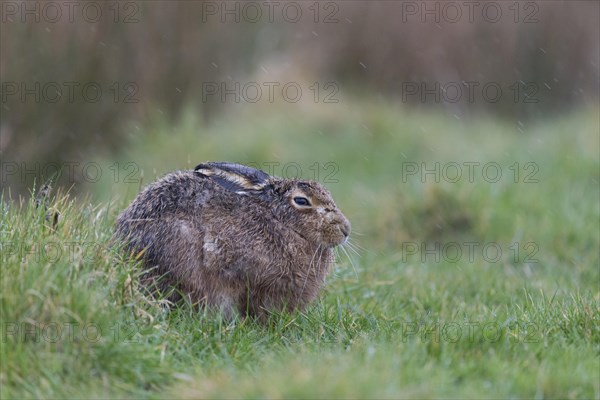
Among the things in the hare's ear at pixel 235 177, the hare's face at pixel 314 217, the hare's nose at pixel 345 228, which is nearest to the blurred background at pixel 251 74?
the hare's ear at pixel 235 177

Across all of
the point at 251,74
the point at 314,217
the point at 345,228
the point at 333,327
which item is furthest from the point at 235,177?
the point at 251,74

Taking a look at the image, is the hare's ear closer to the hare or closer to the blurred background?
the hare

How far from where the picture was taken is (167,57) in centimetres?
1437

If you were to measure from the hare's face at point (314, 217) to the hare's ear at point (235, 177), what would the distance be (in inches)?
7.4

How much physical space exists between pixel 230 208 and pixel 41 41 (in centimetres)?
702

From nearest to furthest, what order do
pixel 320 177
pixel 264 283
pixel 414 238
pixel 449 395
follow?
pixel 449 395, pixel 264 283, pixel 414 238, pixel 320 177

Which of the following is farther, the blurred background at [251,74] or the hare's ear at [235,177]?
the blurred background at [251,74]

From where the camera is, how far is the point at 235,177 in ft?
19.2

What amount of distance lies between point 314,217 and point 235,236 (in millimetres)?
523

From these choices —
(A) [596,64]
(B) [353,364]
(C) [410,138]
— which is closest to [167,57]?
(C) [410,138]

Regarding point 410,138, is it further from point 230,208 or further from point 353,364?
point 353,364

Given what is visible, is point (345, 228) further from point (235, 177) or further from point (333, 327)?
point (235, 177)

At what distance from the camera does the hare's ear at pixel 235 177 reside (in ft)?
19.1

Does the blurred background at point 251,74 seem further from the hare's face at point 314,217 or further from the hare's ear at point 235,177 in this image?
the hare's face at point 314,217
